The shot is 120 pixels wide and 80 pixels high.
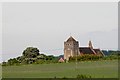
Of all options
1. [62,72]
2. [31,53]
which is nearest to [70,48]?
[31,53]

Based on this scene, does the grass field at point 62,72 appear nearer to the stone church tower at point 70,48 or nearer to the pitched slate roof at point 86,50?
the stone church tower at point 70,48

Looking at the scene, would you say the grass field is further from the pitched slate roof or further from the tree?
the pitched slate roof

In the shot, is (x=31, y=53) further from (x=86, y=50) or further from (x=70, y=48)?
(x=86, y=50)

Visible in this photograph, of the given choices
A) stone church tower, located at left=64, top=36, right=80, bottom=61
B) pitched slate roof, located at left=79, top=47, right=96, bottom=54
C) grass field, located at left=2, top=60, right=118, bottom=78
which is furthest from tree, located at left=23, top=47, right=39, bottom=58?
grass field, located at left=2, top=60, right=118, bottom=78

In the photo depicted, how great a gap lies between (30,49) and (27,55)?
2.18m

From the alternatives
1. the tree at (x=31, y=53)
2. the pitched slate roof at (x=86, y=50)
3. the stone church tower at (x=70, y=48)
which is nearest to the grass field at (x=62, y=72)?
the tree at (x=31, y=53)

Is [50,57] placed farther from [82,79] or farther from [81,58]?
[82,79]

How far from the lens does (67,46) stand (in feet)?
279

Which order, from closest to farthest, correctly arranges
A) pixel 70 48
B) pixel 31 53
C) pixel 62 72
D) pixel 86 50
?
pixel 62 72
pixel 31 53
pixel 70 48
pixel 86 50

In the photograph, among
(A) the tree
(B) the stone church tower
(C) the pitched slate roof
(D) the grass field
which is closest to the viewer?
(D) the grass field

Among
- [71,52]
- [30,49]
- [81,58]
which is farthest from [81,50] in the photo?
[81,58]

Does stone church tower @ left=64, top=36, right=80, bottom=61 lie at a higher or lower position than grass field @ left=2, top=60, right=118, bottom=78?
higher

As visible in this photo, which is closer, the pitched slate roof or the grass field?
the grass field

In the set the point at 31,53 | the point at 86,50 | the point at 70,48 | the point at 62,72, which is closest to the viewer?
the point at 62,72
